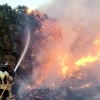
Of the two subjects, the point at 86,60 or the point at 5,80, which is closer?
the point at 5,80

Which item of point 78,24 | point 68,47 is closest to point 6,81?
point 68,47

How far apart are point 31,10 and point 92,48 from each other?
49.3 ft

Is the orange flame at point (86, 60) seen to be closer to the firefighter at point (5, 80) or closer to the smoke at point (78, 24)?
the smoke at point (78, 24)

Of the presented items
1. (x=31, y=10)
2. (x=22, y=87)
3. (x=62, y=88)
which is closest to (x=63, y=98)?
(x=62, y=88)

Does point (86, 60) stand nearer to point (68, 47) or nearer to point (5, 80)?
point (68, 47)

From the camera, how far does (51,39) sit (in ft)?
116

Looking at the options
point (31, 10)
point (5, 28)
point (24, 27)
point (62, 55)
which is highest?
point (31, 10)

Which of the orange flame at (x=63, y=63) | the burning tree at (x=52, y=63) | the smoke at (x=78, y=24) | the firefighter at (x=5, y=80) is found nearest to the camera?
the firefighter at (x=5, y=80)

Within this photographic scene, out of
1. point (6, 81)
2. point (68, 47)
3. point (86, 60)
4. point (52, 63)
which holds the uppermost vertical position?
point (68, 47)

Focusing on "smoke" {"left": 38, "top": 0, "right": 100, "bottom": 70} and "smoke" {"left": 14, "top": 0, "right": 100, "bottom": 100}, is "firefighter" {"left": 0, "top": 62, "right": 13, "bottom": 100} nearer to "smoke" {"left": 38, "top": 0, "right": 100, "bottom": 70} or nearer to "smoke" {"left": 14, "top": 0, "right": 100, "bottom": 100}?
"smoke" {"left": 14, "top": 0, "right": 100, "bottom": 100}

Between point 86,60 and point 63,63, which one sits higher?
point 86,60

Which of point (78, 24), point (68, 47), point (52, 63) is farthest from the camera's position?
point (78, 24)

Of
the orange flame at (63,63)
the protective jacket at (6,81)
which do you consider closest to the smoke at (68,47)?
the orange flame at (63,63)

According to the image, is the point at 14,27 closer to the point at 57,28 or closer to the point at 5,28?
the point at 5,28
